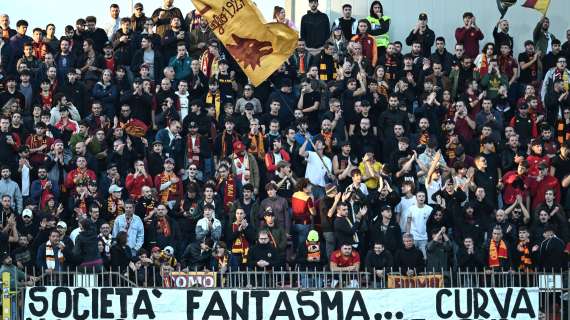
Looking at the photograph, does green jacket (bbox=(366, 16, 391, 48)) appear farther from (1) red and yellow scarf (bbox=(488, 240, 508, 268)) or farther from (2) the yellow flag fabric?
(1) red and yellow scarf (bbox=(488, 240, 508, 268))

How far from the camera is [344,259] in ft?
114

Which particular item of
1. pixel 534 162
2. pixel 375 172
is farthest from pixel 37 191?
pixel 534 162

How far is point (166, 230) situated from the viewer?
35594 mm

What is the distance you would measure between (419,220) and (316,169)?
2.35 metres

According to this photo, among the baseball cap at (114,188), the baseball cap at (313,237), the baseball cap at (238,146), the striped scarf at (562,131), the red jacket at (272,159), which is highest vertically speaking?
the striped scarf at (562,131)

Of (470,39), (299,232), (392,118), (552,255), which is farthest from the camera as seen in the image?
(470,39)

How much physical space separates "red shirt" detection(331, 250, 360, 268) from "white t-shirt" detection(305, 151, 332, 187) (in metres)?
2.75

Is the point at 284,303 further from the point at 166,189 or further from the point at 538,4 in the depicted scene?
the point at 538,4

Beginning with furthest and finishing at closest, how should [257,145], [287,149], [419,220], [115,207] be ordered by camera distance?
[287,149]
[257,145]
[419,220]
[115,207]

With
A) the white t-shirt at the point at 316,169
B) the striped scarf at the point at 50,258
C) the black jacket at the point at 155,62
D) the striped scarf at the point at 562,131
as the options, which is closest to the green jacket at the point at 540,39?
the striped scarf at the point at 562,131

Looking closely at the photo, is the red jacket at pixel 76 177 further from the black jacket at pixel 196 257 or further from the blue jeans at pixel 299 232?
the blue jeans at pixel 299 232

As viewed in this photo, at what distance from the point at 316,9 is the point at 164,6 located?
301 centimetres

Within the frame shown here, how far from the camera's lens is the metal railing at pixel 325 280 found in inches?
1243

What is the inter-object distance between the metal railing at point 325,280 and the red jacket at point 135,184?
9.10 ft
